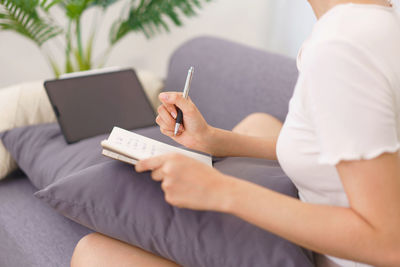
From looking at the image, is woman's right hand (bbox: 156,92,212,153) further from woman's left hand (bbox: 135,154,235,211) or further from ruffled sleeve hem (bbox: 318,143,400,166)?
ruffled sleeve hem (bbox: 318,143,400,166)

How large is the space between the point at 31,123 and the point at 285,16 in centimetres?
150

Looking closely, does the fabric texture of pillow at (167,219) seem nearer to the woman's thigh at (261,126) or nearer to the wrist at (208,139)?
the wrist at (208,139)

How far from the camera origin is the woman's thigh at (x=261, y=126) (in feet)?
3.91

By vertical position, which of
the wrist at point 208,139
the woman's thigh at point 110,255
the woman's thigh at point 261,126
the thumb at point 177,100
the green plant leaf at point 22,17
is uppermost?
the green plant leaf at point 22,17

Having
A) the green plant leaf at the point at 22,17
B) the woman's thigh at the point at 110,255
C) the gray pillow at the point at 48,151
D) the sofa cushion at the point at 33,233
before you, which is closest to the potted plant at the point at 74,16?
the green plant leaf at the point at 22,17

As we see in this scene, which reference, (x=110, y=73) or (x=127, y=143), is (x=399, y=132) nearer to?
(x=127, y=143)

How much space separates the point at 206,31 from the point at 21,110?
141 cm

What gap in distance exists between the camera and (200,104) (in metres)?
1.54

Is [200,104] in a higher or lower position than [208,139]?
lower

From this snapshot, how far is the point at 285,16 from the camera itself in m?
2.29

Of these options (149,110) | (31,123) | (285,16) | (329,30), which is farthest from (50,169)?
(285,16)

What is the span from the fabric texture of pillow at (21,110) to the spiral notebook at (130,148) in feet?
2.17

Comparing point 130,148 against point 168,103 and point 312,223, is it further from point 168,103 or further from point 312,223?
point 312,223

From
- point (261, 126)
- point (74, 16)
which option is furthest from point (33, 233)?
point (74, 16)
